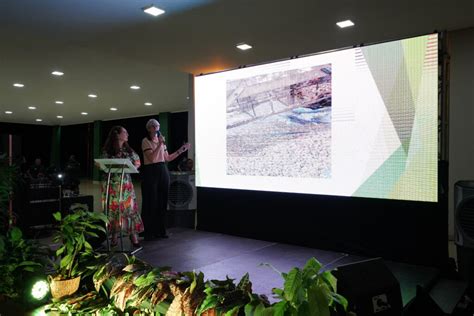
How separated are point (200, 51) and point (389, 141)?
2595mm

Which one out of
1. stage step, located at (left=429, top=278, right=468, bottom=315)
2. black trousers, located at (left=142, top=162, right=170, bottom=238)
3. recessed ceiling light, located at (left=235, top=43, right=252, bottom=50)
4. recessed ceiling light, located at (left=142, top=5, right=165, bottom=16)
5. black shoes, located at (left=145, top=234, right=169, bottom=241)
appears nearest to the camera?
stage step, located at (left=429, top=278, right=468, bottom=315)

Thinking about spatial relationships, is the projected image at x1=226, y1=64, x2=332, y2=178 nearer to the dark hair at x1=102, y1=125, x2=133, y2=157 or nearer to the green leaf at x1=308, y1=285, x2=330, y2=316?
the dark hair at x1=102, y1=125, x2=133, y2=157

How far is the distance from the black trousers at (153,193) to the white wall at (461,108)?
3.20 m

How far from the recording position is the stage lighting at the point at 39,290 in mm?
2182

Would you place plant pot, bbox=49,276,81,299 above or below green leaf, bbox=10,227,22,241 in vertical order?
below

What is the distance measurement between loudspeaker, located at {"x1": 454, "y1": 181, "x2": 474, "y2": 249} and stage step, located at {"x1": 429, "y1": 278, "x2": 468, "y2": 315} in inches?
12.5

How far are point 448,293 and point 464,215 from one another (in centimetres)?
68

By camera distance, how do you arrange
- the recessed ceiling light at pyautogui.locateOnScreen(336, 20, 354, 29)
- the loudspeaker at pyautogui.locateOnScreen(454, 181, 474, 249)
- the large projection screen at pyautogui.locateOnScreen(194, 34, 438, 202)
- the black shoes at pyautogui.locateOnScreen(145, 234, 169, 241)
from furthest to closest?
the black shoes at pyautogui.locateOnScreen(145, 234, 169, 241)
the recessed ceiling light at pyautogui.locateOnScreen(336, 20, 354, 29)
the large projection screen at pyautogui.locateOnScreen(194, 34, 438, 202)
the loudspeaker at pyautogui.locateOnScreen(454, 181, 474, 249)

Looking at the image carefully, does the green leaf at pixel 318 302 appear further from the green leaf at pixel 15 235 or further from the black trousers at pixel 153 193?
the black trousers at pixel 153 193

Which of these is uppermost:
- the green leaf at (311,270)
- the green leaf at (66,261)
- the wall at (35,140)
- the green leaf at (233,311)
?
the wall at (35,140)

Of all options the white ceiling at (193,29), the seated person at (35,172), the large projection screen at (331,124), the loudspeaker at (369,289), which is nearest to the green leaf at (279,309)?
the loudspeaker at (369,289)

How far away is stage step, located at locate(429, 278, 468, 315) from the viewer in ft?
7.61

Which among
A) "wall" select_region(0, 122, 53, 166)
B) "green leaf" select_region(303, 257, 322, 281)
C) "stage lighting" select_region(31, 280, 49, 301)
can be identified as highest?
"wall" select_region(0, 122, 53, 166)

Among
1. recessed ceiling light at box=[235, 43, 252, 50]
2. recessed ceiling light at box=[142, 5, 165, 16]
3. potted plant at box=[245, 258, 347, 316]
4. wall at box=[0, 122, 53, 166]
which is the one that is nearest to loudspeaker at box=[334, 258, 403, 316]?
potted plant at box=[245, 258, 347, 316]
